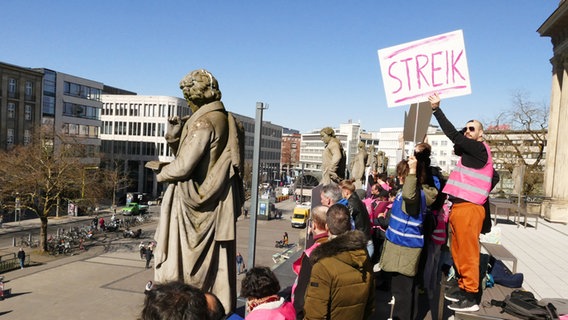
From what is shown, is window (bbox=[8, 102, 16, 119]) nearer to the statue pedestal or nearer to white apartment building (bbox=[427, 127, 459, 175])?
the statue pedestal

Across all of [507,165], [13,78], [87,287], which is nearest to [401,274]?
[87,287]

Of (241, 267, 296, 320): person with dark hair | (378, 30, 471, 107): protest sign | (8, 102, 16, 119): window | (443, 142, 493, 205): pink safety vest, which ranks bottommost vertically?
(241, 267, 296, 320): person with dark hair

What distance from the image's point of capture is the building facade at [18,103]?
44.0 meters

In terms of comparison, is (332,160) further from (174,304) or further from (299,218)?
(299,218)

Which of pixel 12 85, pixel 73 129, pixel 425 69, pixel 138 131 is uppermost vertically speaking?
pixel 12 85

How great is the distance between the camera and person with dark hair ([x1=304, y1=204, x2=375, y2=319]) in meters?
3.35

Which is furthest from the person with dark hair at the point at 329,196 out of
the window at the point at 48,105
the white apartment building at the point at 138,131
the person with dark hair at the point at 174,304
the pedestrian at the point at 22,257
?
the white apartment building at the point at 138,131

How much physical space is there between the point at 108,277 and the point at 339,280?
A: 2315 centimetres

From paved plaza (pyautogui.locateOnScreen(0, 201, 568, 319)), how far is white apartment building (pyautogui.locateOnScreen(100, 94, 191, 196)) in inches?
1528

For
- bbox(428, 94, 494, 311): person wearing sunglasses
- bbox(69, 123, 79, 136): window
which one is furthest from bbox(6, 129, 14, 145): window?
bbox(428, 94, 494, 311): person wearing sunglasses

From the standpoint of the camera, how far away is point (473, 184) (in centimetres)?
456

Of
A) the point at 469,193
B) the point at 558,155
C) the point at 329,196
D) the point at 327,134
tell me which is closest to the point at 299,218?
the point at 558,155

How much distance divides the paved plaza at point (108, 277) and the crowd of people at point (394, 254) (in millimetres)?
6087

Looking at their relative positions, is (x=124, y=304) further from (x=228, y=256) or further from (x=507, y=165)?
(x=507, y=165)
